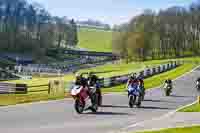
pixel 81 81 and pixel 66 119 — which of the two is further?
pixel 81 81

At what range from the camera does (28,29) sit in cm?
18275

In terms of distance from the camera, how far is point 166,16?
159375mm

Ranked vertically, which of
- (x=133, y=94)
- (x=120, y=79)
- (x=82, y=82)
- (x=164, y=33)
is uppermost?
(x=164, y=33)

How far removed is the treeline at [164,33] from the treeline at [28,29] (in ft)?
80.4

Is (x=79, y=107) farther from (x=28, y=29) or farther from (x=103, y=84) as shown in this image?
(x=28, y=29)

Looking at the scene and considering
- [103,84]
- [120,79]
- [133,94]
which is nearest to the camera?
[133,94]

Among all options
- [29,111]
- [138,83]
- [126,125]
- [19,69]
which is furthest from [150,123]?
[19,69]

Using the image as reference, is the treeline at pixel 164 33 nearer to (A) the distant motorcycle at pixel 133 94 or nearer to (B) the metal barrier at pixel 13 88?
(B) the metal barrier at pixel 13 88

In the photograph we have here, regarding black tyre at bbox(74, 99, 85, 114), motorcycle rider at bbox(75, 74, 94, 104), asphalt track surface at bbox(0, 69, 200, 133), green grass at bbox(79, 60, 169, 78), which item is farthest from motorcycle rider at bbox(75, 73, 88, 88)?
green grass at bbox(79, 60, 169, 78)

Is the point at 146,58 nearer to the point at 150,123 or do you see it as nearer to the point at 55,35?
the point at 55,35

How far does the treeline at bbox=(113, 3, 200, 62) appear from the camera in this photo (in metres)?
143

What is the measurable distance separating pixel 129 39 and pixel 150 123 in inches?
4646

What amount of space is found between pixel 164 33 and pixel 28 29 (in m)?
49.0

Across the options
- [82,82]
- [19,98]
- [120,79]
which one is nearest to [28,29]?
[120,79]
